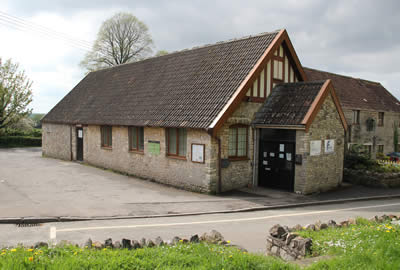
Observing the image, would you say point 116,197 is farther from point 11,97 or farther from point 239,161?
point 11,97

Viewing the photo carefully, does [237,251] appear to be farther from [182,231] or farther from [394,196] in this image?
[394,196]

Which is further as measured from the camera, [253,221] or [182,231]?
[253,221]

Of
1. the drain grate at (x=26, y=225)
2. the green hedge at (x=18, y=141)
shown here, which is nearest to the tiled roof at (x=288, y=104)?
the drain grate at (x=26, y=225)

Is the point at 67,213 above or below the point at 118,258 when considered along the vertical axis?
below

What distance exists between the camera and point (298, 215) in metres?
11.3

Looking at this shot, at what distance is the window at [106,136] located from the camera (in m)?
20.7

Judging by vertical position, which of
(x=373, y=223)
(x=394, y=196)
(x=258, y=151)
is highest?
(x=258, y=151)

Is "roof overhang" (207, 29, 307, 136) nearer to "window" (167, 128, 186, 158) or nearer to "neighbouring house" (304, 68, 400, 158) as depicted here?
"window" (167, 128, 186, 158)

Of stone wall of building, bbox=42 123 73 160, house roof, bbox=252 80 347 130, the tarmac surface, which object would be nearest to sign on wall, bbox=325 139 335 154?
house roof, bbox=252 80 347 130

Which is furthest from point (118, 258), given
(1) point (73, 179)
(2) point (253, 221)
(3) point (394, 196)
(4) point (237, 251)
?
(3) point (394, 196)

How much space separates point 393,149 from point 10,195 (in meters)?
32.6

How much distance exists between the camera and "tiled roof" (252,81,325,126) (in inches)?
560

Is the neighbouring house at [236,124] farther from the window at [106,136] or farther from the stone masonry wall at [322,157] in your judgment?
the window at [106,136]

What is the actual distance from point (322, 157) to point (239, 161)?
3897mm
